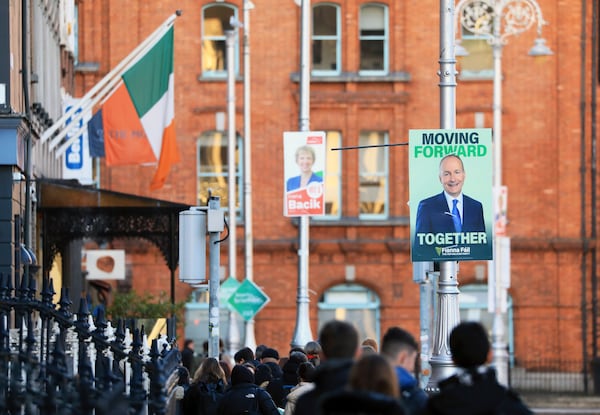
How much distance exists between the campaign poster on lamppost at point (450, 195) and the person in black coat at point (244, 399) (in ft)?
8.42

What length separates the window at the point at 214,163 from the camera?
5012 centimetres

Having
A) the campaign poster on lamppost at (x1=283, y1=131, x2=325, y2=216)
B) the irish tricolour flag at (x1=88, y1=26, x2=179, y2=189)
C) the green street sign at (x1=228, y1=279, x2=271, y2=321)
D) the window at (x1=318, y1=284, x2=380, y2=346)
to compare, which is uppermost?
the irish tricolour flag at (x1=88, y1=26, x2=179, y2=189)

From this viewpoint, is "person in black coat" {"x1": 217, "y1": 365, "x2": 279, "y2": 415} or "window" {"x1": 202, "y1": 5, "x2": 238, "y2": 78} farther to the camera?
"window" {"x1": 202, "y1": 5, "x2": 238, "y2": 78}

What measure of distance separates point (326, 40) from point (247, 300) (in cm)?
1587

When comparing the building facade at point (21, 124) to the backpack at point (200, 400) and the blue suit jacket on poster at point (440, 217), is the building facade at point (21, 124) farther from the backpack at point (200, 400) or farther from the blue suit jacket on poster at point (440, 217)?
the blue suit jacket on poster at point (440, 217)

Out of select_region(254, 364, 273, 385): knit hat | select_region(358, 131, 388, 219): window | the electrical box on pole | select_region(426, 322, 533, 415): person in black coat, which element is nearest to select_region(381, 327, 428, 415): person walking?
select_region(426, 322, 533, 415): person in black coat

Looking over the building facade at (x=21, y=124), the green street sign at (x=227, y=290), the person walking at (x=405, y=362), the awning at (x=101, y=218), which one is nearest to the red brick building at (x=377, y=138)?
the green street sign at (x=227, y=290)

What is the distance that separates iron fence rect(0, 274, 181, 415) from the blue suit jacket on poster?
11.5 feet

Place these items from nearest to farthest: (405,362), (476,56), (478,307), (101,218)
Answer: (405,362)
(101,218)
(478,307)
(476,56)

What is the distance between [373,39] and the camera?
51.0 metres

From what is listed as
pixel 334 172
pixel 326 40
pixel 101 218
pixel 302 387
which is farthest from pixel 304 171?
pixel 326 40

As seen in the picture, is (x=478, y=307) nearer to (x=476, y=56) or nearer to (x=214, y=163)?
(x=476, y=56)

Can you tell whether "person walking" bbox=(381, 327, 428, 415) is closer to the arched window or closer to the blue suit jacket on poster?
the blue suit jacket on poster

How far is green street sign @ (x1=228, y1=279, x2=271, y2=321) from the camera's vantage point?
36.4 metres
